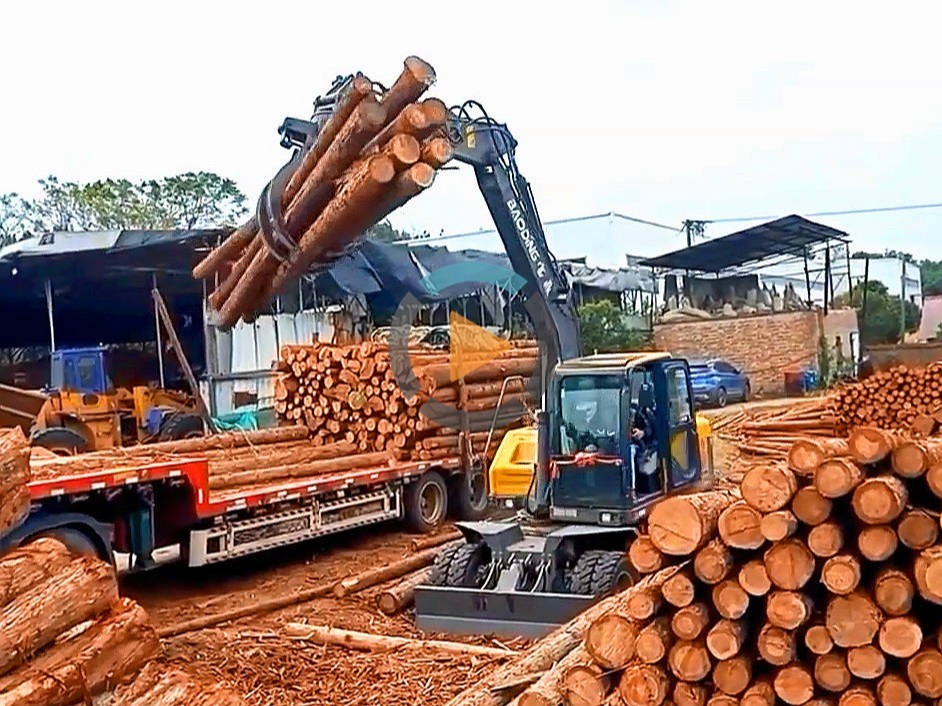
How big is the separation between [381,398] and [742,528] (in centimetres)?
949

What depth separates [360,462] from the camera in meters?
13.2

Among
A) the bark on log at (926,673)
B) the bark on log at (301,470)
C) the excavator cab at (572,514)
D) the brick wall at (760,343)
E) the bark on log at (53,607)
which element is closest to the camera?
the bark on log at (926,673)

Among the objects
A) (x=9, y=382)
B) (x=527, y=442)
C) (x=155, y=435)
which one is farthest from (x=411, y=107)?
(x=9, y=382)

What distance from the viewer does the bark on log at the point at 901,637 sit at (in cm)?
424

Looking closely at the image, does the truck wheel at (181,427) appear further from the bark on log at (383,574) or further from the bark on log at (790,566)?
the bark on log at (790,566)

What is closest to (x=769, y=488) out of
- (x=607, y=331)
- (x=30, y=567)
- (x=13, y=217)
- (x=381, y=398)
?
(x=30, y=567)

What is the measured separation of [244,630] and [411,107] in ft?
15.1

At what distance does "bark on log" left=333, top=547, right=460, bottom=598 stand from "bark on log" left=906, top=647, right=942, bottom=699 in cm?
623

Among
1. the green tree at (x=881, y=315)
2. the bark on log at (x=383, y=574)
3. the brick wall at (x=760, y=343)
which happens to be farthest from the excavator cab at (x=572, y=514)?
the green tree at (x=881, y=315)

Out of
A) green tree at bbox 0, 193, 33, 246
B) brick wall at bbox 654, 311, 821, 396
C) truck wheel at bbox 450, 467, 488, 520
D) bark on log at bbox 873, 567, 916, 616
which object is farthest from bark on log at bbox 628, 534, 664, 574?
green tree at bbox 0, 193, 33, 246

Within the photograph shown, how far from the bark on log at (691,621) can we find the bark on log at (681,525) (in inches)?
9.1

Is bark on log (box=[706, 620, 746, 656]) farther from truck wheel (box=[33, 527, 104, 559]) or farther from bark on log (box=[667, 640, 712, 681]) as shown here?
truck wheel (box=[33, 527, 104, 559])

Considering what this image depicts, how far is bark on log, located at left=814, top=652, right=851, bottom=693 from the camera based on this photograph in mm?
4355

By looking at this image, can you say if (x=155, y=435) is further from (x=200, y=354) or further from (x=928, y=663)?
(x=928, y=663)
